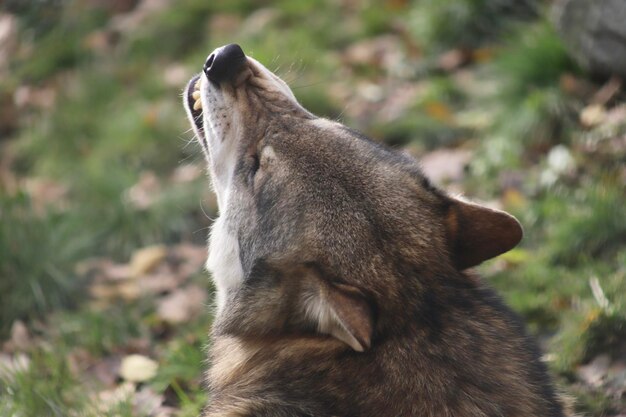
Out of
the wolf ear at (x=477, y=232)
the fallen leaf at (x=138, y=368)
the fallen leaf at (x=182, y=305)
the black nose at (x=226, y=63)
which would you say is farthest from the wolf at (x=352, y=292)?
the fallen leaf at (x=182, y=305)

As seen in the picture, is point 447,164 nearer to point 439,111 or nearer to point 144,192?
point 439,111

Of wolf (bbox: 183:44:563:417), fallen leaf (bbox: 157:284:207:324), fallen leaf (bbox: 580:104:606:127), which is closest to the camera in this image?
wolf (bbox: 183:44:563:417)

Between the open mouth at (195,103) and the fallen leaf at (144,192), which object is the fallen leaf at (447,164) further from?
the open mouth at (195,103)

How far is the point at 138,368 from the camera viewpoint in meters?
5.59

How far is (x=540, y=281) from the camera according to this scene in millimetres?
5992

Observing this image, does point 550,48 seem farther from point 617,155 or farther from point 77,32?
point 77,32

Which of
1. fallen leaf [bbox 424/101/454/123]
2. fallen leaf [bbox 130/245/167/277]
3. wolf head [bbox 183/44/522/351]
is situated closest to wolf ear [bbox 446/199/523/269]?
wolf head [bbox 183/44/522/351]

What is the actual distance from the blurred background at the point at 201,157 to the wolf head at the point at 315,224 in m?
1.22

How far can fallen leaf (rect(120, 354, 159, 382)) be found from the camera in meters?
5.50

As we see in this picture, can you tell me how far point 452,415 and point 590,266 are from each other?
296 centimetres

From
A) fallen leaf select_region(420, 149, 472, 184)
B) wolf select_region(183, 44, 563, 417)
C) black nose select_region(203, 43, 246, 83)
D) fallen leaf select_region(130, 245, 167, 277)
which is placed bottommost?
fallen leaf select_region(130, 245, 167, 277)

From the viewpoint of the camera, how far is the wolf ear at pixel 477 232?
12.6 feet

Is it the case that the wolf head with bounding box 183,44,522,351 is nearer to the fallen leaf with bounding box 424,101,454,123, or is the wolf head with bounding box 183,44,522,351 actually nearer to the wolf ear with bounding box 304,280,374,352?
the wolf ear with bounding box 304,280,374,352

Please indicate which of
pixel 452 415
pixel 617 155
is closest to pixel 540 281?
pixel 617 155
